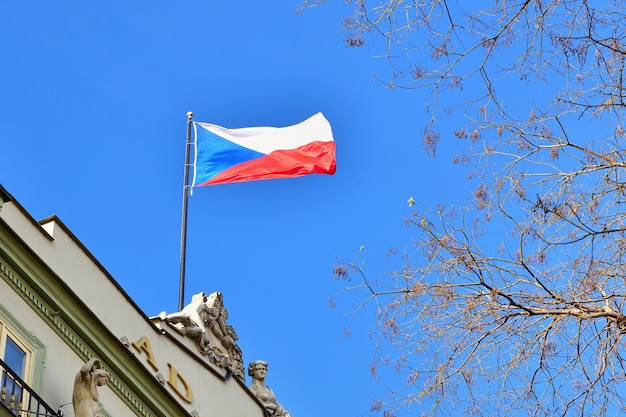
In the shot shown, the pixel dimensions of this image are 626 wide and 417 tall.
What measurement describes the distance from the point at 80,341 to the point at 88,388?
1.44 m

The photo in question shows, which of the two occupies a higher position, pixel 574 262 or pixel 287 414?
pixel 287 414

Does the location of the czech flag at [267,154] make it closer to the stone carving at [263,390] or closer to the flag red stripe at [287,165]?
the flag red stripe at [287,165]

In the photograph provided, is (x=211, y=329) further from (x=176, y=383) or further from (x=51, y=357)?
(x=51, y=357)

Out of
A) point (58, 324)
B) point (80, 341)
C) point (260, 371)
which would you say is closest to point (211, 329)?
point (260, 371)

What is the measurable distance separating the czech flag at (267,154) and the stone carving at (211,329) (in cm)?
519

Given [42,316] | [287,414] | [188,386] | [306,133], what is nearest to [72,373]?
[42,316]

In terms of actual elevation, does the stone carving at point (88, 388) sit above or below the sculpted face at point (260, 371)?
below

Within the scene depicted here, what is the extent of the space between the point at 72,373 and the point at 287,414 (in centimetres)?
Result: 719

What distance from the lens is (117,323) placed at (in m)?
21.5

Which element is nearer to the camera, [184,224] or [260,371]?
[260,371]

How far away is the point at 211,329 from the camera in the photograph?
25.1m

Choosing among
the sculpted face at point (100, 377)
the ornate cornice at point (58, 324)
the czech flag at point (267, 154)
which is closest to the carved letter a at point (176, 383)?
the ornate cornice at point (58, 324)

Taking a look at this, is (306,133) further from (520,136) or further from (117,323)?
(520,136)

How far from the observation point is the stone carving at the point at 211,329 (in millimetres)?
24062
